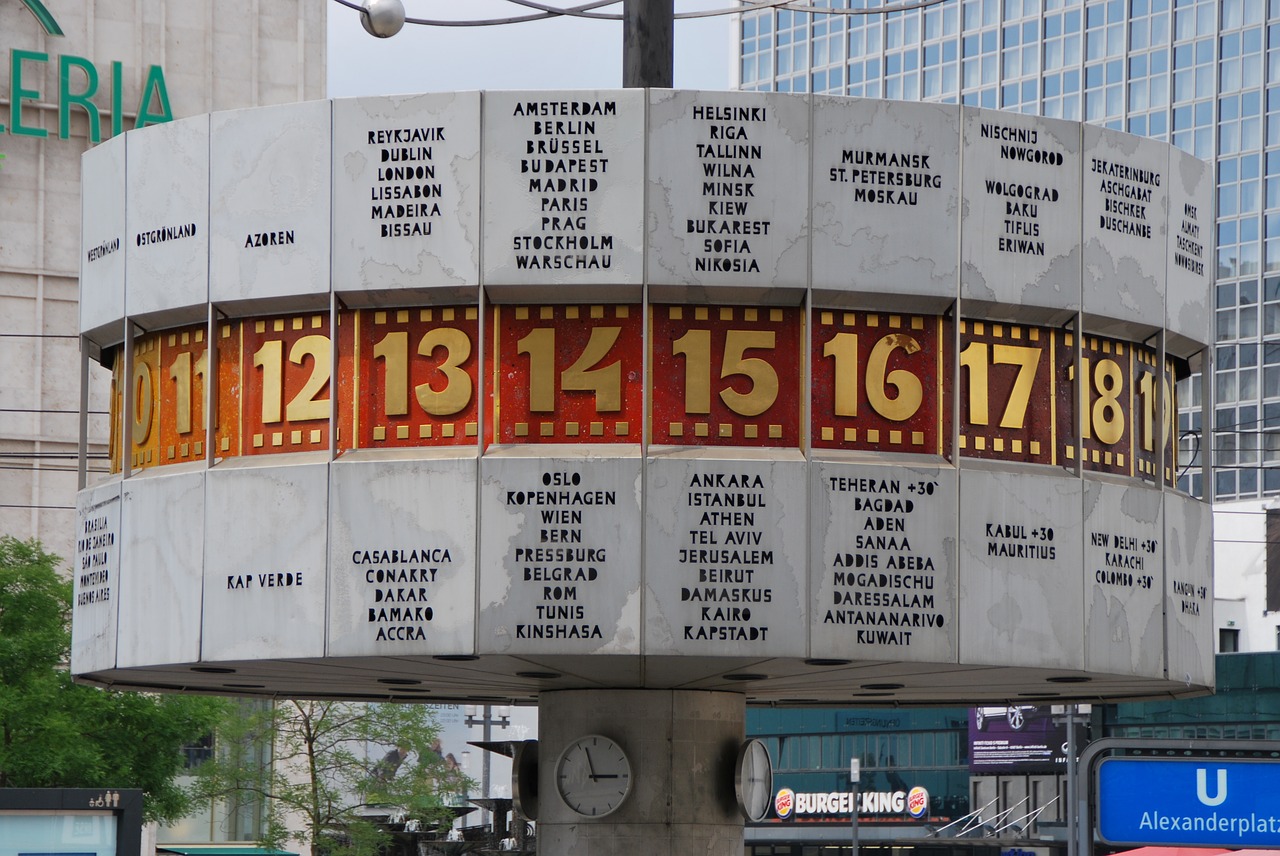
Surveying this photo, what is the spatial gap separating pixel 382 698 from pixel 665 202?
912cm

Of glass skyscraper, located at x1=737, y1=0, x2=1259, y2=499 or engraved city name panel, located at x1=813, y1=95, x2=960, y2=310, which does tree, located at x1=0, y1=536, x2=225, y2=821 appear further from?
glass skyscraper, located at x1=737, y1=0, x2=1259, y2=499

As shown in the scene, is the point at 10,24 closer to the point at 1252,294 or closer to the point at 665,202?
the point at 665,202

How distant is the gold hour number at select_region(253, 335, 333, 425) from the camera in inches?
652

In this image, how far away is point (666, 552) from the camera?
51.6 ft

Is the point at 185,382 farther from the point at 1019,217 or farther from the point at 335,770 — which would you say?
Result: the point at 335,770

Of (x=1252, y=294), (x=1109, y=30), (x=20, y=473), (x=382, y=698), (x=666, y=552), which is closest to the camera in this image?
(x=666, y=552)

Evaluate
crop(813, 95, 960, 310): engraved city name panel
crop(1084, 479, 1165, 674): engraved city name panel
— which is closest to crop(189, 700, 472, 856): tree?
crop(1084, 479, 1165, 674): engraved city name panel

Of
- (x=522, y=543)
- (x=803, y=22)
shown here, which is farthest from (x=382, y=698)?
(x=803, y=22)

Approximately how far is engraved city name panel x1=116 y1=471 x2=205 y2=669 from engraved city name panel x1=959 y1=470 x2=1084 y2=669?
626 cm

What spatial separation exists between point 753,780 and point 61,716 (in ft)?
89.4

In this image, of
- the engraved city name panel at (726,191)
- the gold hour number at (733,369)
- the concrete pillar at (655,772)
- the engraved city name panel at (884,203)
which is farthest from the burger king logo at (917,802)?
the engraved city name panel at (726,191)

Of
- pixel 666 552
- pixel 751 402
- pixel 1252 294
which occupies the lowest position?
pixel 666 552

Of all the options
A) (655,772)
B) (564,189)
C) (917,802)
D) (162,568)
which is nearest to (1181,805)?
(564,189)

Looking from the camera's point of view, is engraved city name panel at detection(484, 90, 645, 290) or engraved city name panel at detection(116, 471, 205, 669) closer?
Answer: engraved city name panel at detection(484, 90, 645, 290)
